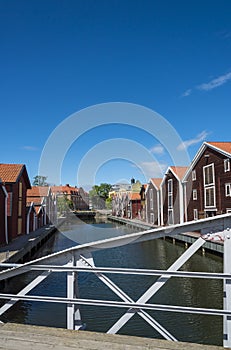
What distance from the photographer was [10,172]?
70.9 ft

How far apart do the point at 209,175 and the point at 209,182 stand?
1.79ft

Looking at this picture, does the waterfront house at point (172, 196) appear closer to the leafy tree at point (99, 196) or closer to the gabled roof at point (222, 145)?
the gabled roof at point (222, 145)

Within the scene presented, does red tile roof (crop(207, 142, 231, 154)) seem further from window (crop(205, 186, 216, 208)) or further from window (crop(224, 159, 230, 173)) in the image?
window (crop(205, 186, 216, 208))

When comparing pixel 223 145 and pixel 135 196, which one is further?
pixel 135 196

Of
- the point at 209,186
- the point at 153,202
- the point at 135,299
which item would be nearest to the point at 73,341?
the point at 135,299

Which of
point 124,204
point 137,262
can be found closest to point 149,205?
point 124,204

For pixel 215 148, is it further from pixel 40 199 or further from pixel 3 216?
pixel 40 199

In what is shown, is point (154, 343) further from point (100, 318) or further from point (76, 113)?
point (76, 113)

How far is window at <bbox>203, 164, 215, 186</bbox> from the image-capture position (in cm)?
2235

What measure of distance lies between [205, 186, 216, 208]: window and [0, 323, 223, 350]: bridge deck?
20439 millimetres

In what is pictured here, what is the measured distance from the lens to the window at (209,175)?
22.4 meters

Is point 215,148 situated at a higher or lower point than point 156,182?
higher

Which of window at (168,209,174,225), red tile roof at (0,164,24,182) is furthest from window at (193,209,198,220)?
red tile roof at (0,164,24,182)

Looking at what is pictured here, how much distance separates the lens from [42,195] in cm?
3647
